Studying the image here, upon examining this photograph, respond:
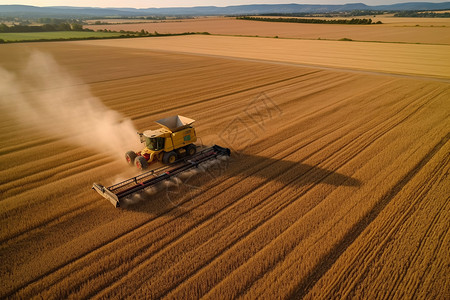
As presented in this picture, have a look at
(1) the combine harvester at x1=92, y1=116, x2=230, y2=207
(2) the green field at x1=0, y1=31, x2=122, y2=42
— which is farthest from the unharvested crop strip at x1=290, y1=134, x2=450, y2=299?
(2) the green field at x1=0, y1=31, x2=122, y2=42

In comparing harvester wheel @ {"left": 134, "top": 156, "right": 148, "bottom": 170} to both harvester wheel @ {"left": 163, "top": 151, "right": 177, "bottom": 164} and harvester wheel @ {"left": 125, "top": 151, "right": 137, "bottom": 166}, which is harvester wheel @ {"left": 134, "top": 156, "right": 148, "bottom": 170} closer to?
harvester wheel @ {"left": 125, "top": 151, "right": 137, "bottom": 166}

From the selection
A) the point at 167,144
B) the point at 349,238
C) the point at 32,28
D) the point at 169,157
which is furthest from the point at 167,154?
the point at 32,28

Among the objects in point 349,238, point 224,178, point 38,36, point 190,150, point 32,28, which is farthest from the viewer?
point 32,28

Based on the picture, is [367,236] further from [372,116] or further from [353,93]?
[353,93]

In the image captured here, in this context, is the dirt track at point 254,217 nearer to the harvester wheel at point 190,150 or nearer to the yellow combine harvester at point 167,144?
the yellow combine harvester at point 167,144

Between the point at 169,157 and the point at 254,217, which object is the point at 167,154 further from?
the point at 254,217

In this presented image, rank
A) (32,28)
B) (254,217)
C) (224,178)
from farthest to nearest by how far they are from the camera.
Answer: (32,28) → (224,178) → (254,217)

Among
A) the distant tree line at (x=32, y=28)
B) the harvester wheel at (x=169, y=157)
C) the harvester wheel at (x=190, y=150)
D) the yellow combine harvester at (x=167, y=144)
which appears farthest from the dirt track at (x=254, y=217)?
the distant tree line at (x=32, y=28)

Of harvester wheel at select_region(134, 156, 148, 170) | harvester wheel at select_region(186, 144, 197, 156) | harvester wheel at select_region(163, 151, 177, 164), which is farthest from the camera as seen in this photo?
harvester wheel at select_region(186, 144, 197, 156)
